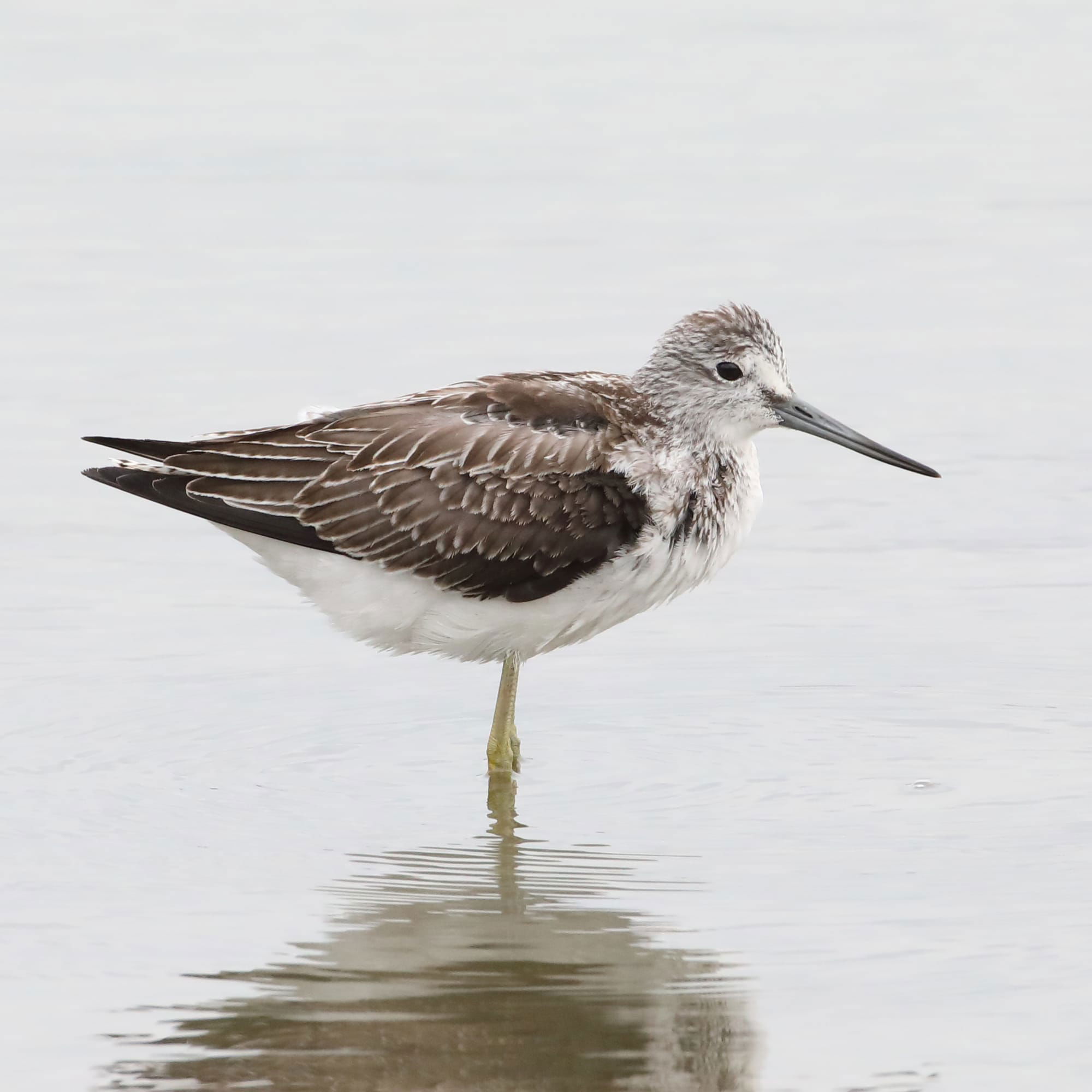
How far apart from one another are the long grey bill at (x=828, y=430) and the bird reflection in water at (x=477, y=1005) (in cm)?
260

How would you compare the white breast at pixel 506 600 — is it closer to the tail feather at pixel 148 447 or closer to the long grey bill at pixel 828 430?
the long grey bill at pixel 828 430

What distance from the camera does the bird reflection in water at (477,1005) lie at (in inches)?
307

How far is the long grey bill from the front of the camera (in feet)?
37.1

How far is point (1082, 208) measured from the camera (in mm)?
18562

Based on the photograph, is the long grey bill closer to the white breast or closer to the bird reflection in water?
the white breast

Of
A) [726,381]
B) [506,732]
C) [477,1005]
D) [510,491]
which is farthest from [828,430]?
[477,1005]

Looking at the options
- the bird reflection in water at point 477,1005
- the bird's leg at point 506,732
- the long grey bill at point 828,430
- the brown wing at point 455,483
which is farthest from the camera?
the long grey bill at point 828,430

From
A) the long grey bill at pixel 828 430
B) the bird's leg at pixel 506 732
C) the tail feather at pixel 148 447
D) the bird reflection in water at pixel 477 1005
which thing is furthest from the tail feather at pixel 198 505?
the long grey bill at pixel 828 430

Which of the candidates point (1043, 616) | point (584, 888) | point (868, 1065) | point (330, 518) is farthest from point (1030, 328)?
point (868, 1065)

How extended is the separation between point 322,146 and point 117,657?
8.96 metres

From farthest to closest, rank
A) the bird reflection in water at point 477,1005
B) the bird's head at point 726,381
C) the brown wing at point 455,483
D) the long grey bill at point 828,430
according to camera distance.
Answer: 1. the long grey bill at point 828,430
2. the bird's head at point 726,381
3. the brown wing at point 455,483
4. the bird reflection in water at point 477,1005

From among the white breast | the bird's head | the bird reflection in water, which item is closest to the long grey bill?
the bird's head

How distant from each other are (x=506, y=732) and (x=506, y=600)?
625 millimetres

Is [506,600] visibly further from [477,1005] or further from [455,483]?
[477,1005]
